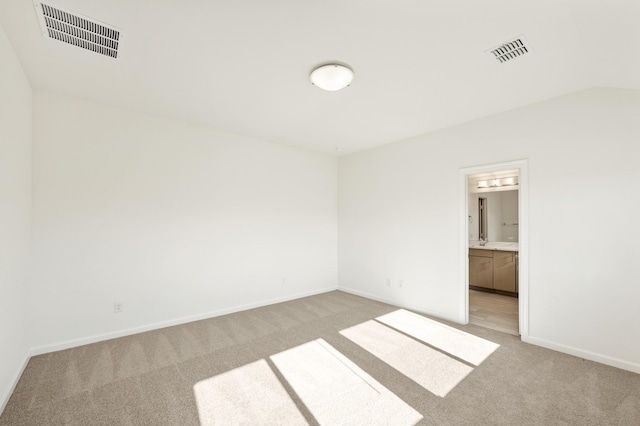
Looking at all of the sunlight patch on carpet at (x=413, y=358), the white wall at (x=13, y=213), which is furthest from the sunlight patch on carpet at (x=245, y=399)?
the white wall at (x=13, y=213)

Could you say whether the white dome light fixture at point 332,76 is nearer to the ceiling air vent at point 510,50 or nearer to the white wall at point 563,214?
the ceiling air vent at point 510,50

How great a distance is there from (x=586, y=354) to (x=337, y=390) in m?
2.60

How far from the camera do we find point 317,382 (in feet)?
7.89

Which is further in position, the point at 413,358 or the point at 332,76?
the point at 413,358

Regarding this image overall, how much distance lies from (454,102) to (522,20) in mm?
1336

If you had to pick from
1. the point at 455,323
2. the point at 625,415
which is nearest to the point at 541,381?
the point at 625,415

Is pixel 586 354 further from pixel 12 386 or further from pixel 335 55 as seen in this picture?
pixel 12 386

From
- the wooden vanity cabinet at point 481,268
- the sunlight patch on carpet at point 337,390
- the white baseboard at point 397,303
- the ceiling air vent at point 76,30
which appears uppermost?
the ceiling air vent at point 76,30

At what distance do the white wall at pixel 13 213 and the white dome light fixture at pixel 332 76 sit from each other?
2334 millimetres

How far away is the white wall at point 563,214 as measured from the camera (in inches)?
104

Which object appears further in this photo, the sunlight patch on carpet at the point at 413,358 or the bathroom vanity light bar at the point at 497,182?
the bathroom vanity light bar at the point at 497,182

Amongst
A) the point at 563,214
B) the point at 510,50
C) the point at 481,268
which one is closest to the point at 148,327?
the point at 510,50

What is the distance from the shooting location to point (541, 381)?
240 centimetres

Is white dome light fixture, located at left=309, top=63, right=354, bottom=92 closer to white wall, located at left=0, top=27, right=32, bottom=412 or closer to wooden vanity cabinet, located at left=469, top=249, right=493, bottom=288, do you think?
white wall, located at left=0, top=27, right=32, bottom=412
